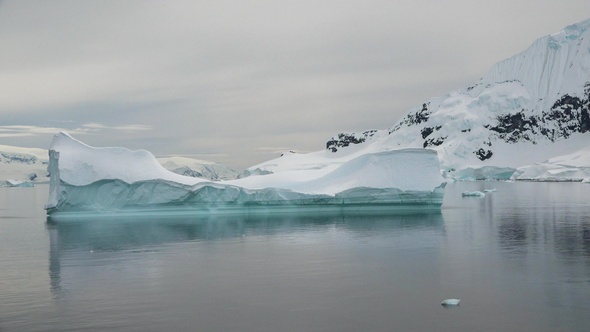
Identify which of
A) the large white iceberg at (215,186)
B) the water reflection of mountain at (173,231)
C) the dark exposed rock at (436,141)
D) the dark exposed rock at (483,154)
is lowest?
the water reflection of mountain at (173,231)

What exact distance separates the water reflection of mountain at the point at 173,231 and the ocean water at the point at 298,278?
0.35 ft

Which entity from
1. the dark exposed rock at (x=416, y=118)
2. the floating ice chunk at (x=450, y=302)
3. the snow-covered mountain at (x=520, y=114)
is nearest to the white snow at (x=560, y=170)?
the snow-covered mountain at (x=520, y=114)

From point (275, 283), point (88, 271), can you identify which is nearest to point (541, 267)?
point (275, 283)

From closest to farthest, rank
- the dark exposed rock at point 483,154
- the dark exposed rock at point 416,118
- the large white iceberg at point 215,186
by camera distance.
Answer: the large white iceberg at point 215,186, the dark exposed rock at point 483,154, the dark exposed rock at point 416,118

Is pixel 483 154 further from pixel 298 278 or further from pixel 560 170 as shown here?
pixel 298 278

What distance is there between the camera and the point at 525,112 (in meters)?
168

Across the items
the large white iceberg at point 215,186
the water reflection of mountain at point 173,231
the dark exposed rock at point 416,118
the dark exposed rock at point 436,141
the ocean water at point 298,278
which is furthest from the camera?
the dark exposed rock at point 416,118

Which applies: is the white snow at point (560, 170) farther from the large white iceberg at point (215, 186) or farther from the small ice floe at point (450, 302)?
the small ice floe at point (450, 302)

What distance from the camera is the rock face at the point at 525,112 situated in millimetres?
155875

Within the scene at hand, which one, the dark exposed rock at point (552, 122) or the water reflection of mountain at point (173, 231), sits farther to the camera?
the dark exposed rock at point (552, 122)

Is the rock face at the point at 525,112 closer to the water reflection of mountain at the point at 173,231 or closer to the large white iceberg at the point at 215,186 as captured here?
the large white iceberg at the point at 215,186

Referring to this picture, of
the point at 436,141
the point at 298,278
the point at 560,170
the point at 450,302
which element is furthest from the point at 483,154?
the point at 450,302

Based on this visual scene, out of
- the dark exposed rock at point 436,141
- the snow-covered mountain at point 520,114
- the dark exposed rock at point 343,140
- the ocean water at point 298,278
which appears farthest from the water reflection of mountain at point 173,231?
the dark exposed rock at point 343,140

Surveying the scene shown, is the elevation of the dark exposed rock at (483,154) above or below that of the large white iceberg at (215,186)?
above
